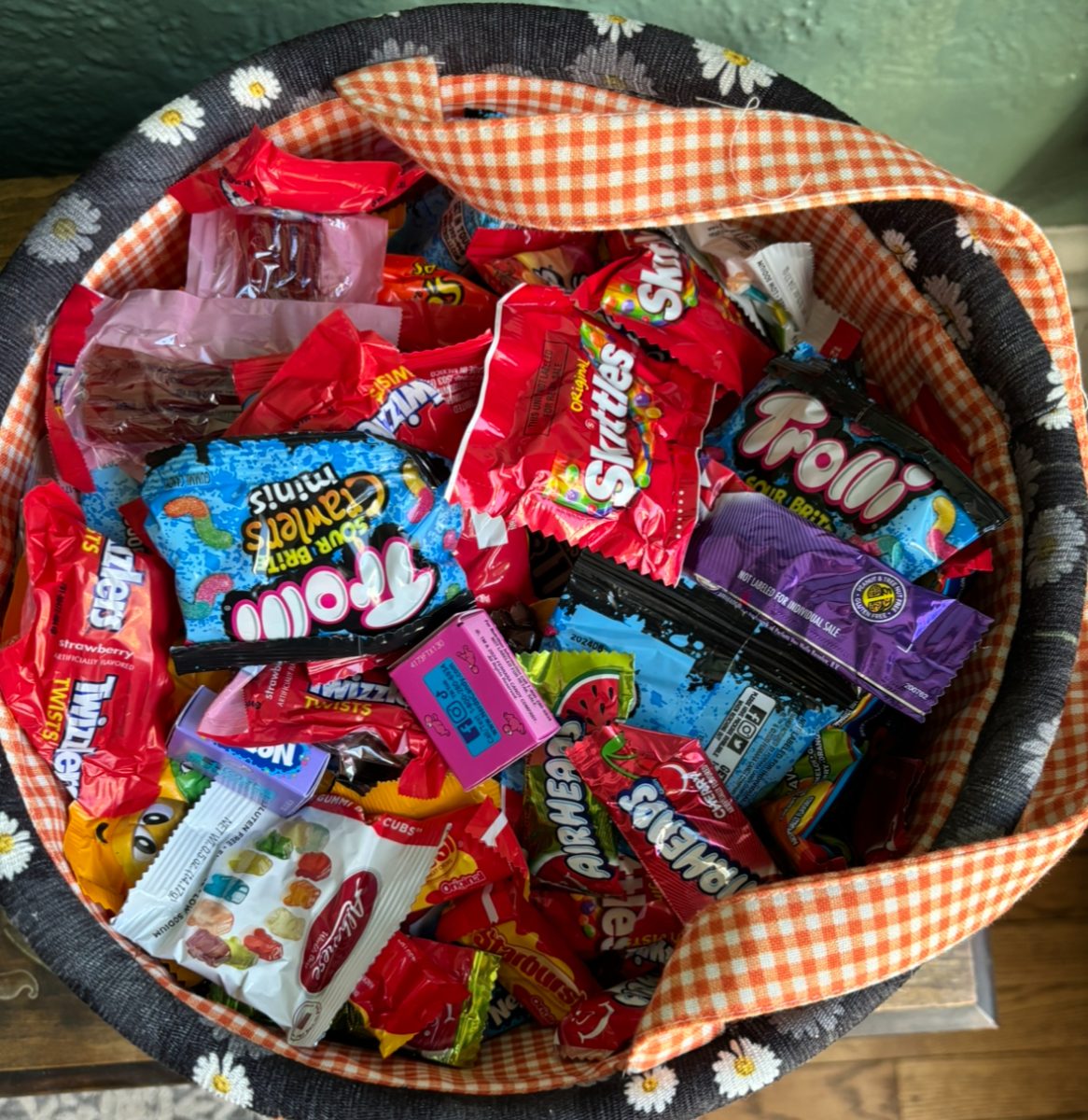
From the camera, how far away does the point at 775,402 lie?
100cm

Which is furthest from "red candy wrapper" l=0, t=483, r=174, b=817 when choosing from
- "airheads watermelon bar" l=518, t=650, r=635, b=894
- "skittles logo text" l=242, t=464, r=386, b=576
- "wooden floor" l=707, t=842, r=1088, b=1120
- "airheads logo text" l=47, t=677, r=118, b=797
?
"wooden floor" l=707, t=842, r=1088, b=1120

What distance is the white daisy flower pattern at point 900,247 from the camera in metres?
0.96

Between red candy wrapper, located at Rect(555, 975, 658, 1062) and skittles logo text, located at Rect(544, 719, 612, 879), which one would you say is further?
skittles logo text, located at Rect(544, 719, 612, 879)

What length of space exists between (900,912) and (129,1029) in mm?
606

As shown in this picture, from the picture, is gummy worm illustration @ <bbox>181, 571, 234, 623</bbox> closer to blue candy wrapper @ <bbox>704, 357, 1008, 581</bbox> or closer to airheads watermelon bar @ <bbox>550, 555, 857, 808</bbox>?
airheads watermelon bar @ <bbox>550, 555, 857, 808</bbox>

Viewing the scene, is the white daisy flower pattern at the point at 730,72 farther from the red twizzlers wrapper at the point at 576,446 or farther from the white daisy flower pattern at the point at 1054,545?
the white daisy flower pattern at the point at 1054,545

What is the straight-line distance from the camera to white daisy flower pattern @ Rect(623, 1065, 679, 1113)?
78 centimetres

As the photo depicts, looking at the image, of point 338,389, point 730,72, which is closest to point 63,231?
point 338,389

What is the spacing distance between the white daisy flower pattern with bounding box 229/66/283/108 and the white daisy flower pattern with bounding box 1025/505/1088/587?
791 mm

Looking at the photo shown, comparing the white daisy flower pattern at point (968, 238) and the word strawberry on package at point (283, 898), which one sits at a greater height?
the white daisy flower pattern at point (968, 238)

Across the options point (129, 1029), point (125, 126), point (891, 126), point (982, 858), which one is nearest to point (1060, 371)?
point (982, 858)

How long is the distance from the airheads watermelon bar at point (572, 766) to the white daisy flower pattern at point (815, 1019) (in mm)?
226

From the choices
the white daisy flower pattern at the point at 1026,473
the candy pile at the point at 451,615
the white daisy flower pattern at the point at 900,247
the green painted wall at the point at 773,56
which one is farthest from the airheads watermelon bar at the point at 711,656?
the green painted wall at the point at 773,56

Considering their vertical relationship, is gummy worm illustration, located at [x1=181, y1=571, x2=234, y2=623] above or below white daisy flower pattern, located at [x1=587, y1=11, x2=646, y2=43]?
below
